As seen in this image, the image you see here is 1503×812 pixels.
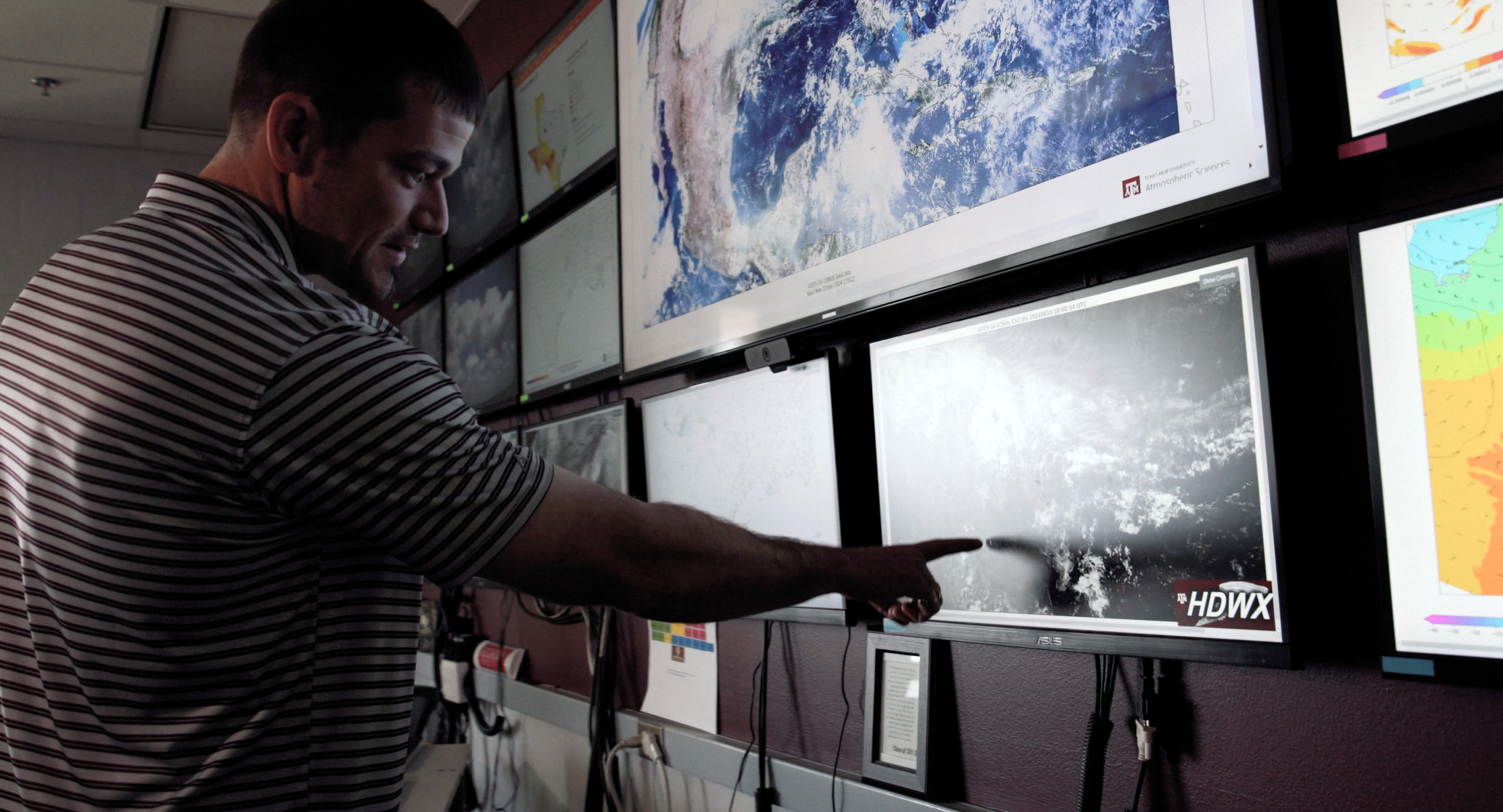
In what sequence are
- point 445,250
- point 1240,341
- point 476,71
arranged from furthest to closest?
point 445,250, point 476,71, point 1240,341

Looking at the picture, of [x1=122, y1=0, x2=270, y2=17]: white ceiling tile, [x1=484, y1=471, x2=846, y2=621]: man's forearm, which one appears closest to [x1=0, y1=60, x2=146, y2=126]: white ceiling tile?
[x1=122, y1=0, x2=270, y2=17]: white ceiling tile

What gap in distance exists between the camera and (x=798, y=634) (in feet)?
4.81

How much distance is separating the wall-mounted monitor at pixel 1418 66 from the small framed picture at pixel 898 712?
744mm

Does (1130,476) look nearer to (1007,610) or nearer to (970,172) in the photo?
(1007,610)

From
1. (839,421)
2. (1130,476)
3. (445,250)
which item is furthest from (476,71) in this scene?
(445,250)

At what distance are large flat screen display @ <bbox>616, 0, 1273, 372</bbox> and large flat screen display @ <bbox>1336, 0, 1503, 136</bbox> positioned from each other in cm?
7

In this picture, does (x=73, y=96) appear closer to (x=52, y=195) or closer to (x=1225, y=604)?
(x=52, y=195)

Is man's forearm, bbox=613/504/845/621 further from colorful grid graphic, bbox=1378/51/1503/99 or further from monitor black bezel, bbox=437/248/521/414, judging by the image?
monitor black bezel, bbox=437/248/521/414

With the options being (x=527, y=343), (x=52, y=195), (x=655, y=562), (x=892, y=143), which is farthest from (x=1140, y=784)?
(x=52, y=195)

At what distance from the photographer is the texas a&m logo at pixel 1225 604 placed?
817 millimetres

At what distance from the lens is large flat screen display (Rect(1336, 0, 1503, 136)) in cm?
71

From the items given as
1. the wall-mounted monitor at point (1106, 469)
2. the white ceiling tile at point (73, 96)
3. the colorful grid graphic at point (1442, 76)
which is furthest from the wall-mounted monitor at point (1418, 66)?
the white ceiling tile at point (73, 96)

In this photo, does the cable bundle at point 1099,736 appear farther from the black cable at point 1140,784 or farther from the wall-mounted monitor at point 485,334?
the wall-mounted monitor at point 485,334

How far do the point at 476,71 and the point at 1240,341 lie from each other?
804mm
